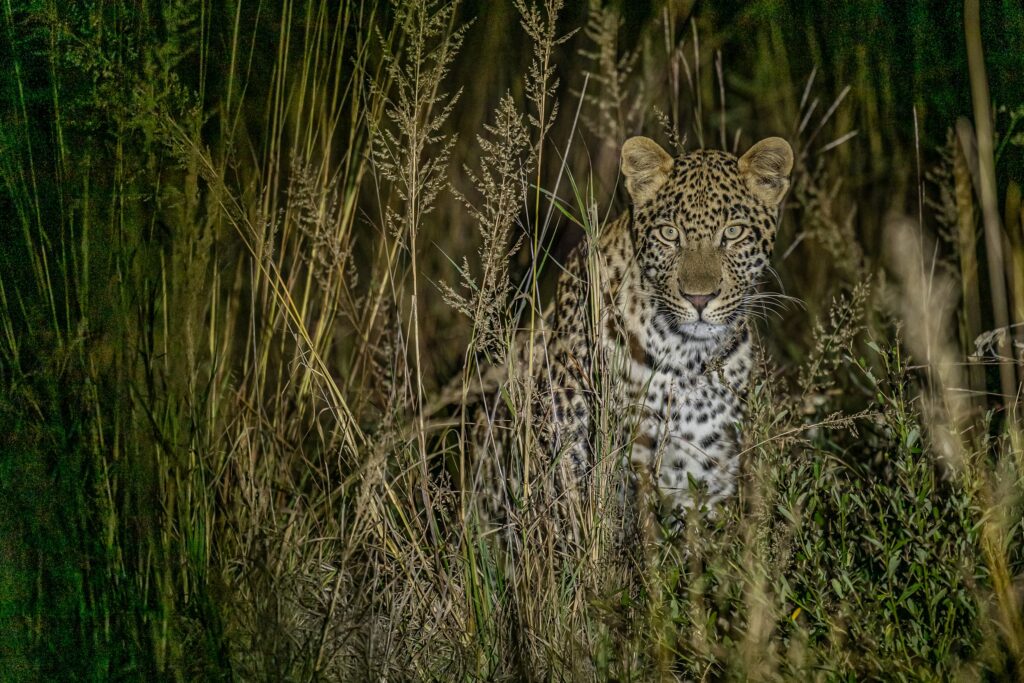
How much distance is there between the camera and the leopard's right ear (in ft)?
11.1

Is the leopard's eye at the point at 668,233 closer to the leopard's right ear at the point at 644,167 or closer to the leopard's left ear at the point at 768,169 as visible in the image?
the leopard's right ear at the point at 644,167

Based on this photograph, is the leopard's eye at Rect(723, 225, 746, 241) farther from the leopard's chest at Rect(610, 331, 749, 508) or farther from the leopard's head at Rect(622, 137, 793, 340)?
the leopard's chest at Rect(610, 331, 749, 508)

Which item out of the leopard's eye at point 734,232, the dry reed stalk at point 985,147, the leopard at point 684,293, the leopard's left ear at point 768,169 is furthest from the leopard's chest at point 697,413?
the dry reed stalk at point 985,147

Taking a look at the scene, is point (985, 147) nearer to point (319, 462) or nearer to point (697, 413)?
point (697, 413)

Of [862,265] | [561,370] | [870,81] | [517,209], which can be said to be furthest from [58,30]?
[862,265]

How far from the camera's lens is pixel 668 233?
3521 mm

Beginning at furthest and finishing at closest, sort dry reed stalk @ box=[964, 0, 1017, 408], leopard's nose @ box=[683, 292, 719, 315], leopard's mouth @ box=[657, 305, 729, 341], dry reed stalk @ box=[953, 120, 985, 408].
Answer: leopard's mouth @ box=[657, 305, 729, 341], leopard's nose @ box=[683, 292, 719, 315], dry reed stalk @ box=[953, 120, 985, 408], dry reed stalk @ box=[964, 0, 1017, 408]

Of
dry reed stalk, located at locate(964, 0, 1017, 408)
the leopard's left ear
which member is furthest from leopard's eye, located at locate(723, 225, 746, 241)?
dry reed stalk, located at locate(964, 0, 1017, 408)

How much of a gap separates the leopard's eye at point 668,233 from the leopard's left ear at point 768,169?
0.29m

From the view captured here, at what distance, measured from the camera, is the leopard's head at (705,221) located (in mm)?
3434

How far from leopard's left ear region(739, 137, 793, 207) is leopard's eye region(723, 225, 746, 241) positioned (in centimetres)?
12

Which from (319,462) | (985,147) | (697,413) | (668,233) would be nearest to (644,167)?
(668,233)

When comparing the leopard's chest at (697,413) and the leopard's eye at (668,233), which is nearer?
the leopard's chest at (697,413)

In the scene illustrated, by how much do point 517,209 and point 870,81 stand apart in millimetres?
1893
